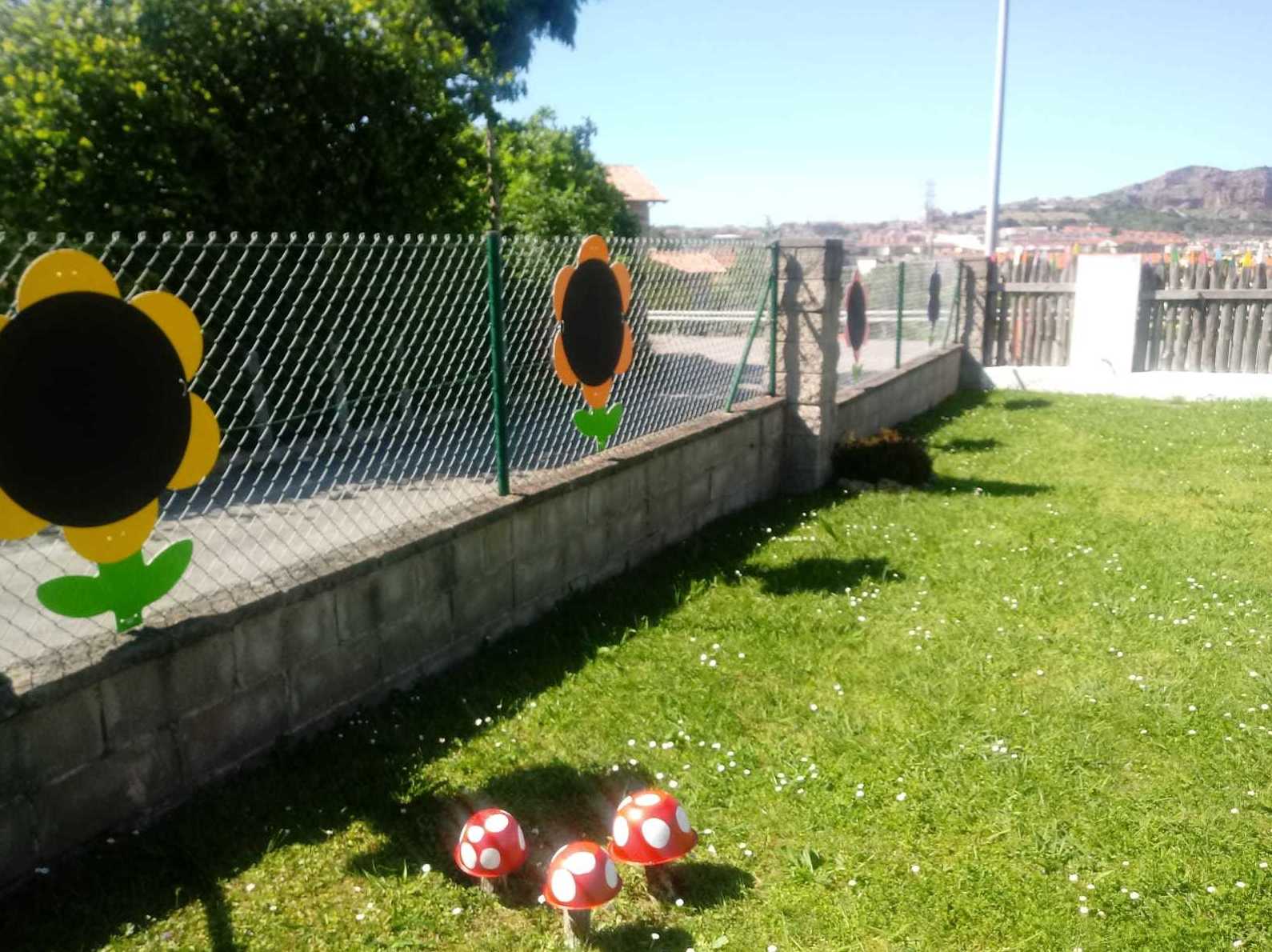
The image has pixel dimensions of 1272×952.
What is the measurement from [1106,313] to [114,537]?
46.5 feet

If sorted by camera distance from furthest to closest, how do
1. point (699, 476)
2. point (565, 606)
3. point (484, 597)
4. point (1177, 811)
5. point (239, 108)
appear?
1. point (239, 108)
2. point (699, 476)
3. point (565, 606)
4. point (484, 597)
5. point (1177, 811)

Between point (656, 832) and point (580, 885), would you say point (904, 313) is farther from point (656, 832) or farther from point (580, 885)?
point (580, 885)

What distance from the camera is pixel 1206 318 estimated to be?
1366 centimetres

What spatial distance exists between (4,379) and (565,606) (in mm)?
2975

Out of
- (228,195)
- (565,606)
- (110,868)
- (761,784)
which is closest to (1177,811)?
(761,784)

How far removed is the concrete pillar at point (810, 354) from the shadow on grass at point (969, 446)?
237cm

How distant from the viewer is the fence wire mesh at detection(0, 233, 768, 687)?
4672mm

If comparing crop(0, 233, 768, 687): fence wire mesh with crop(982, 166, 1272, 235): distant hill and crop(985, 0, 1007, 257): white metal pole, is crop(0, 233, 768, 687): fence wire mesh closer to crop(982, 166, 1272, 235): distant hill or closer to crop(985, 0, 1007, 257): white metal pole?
crop(985, 0, 1007, 257): white metal pole

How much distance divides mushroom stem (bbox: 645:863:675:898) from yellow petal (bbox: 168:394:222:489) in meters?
1.96

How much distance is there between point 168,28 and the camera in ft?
23.4

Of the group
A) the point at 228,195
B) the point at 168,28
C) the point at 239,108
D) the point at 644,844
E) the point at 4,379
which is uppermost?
the point at 168,28

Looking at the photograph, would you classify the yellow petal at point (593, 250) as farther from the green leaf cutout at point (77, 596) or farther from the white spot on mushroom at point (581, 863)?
the white spot on mushroom at point (581, 863)

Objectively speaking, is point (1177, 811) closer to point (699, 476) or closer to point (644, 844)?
point (644, 844)

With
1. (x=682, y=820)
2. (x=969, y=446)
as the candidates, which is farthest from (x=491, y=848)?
(x=969, y=446)
